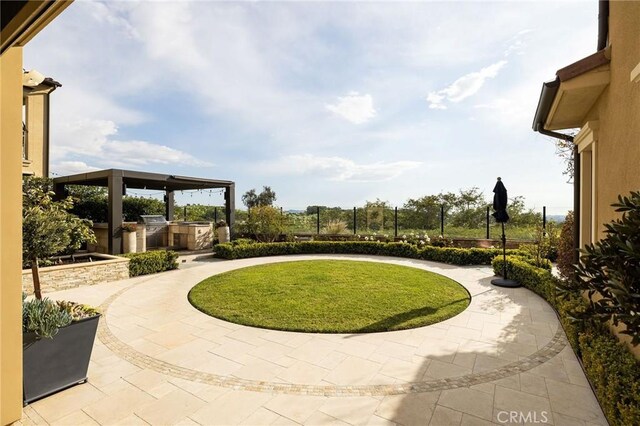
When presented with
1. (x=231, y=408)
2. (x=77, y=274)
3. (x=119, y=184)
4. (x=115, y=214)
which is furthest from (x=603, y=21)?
(x=115, y=214)

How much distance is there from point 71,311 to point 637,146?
644 centimetres

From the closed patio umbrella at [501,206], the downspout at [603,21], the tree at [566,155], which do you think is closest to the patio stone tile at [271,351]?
the downspout at [603,21]

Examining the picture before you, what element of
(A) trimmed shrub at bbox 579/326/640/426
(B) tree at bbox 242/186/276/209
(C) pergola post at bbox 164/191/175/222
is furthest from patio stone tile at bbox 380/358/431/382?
(B) tree at bbox 242/186/276/209

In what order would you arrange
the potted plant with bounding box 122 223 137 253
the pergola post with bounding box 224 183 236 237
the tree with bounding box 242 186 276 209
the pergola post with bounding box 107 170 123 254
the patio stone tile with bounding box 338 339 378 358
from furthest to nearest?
the tree with bounding box 242 186 276 209
the pergola post with bounding box 224 183 236 237
the potted plant with bounding box 122 223 137 253
the pergola post with bounding box 107 170 123 254
the patio stone tile with bounding box 338 339 378 358

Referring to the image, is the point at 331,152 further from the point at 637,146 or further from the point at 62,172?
the point at 637,146

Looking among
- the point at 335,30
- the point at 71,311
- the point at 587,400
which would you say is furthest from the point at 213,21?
the point at 587,400

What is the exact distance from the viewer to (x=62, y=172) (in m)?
13.8

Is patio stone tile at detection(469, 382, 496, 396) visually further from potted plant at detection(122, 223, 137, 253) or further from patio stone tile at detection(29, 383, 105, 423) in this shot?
potted plant at detection(122, 223, 137, 253)

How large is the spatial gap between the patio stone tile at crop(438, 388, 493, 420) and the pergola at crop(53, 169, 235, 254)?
12.5 meters

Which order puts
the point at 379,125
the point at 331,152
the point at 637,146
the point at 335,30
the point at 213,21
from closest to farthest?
the point at 637,146 < the point at 213,21 < the point at 335,30 < the point at 379,125 < the point at 331,152

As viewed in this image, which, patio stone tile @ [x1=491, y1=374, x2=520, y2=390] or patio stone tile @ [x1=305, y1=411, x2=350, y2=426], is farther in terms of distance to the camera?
patio stone tile @ [x1=491, y1=374, x2=520, y2=390]

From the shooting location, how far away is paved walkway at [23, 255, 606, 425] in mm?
2926

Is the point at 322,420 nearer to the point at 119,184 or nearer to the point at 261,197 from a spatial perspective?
the point at 119,184

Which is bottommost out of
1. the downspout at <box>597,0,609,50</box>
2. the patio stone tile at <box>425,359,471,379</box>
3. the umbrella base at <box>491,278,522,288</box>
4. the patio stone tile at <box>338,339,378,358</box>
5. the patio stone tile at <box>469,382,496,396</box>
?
the patio stone tile at <box>338,339,378,358</box>
